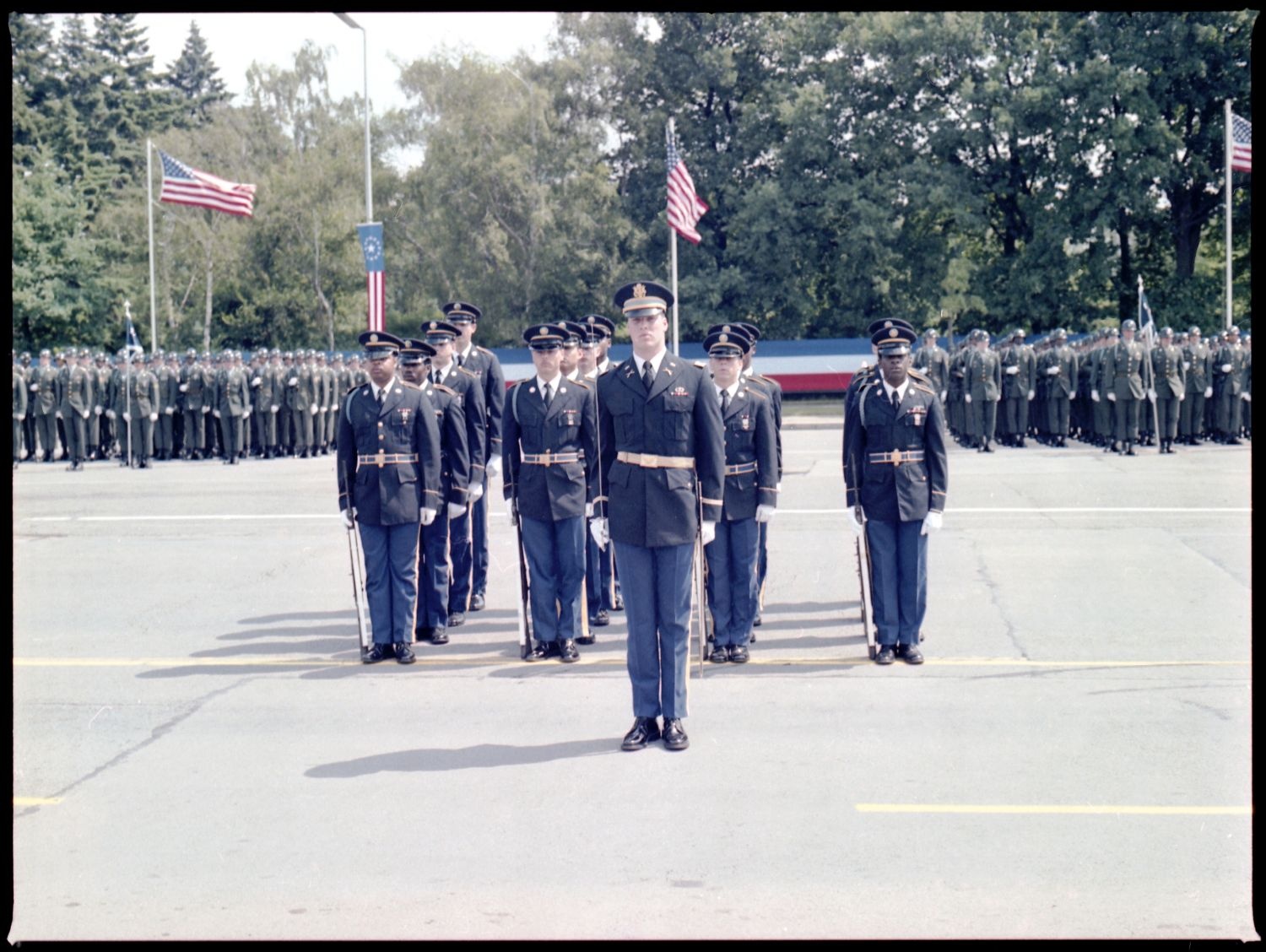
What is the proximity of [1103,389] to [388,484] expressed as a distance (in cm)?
1718

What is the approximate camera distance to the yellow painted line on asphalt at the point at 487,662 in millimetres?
8805

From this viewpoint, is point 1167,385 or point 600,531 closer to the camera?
point 600,531

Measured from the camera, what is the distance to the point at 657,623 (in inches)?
287

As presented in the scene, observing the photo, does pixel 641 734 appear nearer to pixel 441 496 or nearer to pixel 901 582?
pixel 901 582

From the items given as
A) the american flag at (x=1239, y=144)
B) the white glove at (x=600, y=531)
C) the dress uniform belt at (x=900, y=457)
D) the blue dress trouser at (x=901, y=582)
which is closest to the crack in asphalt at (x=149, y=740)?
the white glove at (x=600, y=531)

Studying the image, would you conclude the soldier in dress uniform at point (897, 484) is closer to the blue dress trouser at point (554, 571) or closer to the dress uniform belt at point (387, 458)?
the blue dress trouser at point (554, 571)

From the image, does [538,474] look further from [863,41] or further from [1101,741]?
[863,41]

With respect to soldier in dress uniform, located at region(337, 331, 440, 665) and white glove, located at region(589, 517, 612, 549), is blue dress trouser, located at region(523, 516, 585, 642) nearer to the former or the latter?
soldier in dress uniform, located at region(337, 331, 440, 665)

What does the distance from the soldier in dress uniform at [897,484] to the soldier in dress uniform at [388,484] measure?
2598 mm

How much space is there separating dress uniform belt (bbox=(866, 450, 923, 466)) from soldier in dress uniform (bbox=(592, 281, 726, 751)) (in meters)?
2.01

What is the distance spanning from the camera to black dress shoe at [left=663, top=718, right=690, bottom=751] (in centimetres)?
708

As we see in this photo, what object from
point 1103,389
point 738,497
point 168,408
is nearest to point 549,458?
point 738,497


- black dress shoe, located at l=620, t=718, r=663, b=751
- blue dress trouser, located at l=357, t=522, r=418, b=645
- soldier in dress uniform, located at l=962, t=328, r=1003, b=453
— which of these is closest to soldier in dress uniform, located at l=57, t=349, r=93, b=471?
soldier in dress uniform, located at l=962, t=328, r=1003, b=453

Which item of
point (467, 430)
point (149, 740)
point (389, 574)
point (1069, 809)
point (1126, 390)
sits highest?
point (1126, 390)
